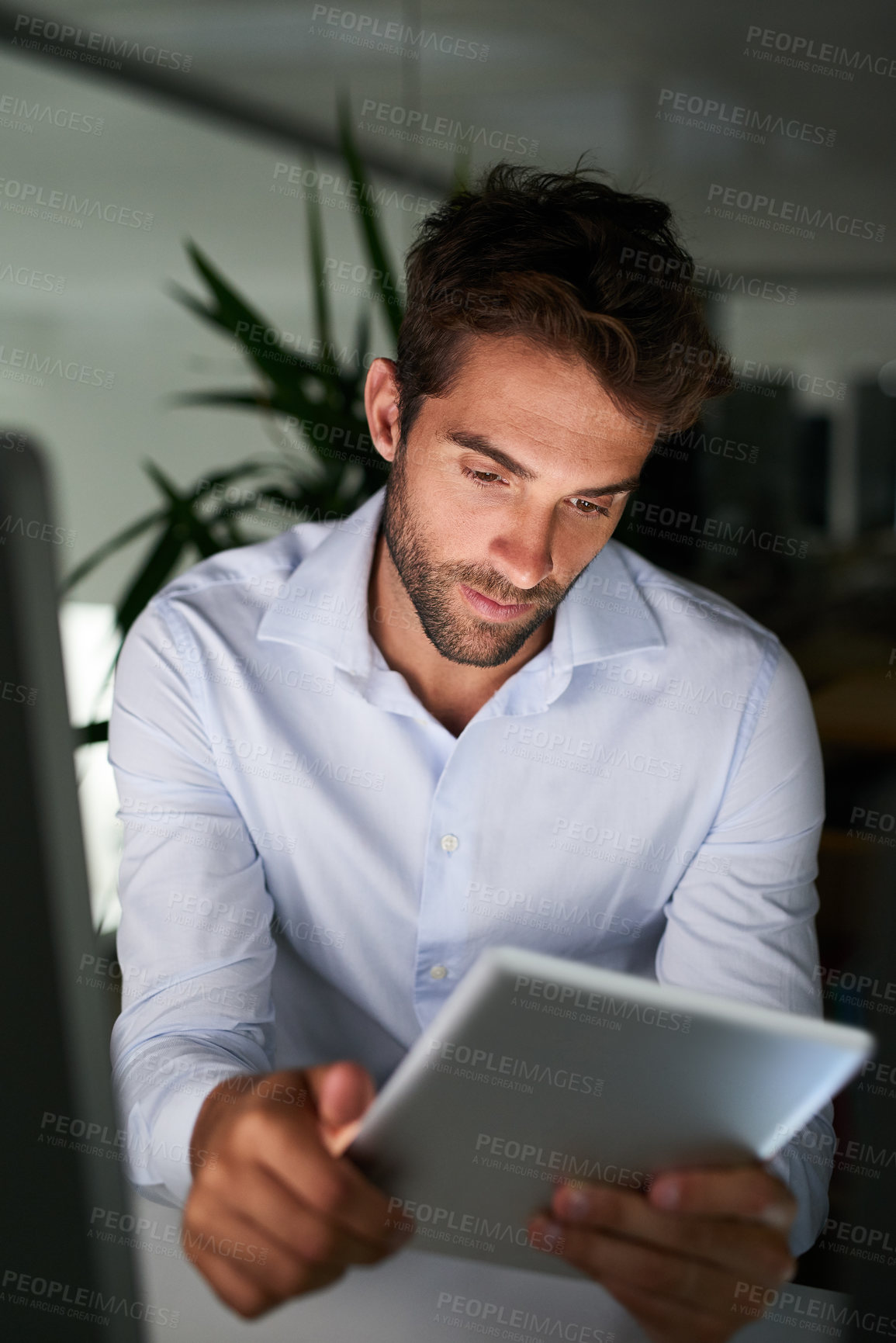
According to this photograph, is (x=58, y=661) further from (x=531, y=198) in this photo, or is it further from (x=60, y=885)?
(x=531, y=198)

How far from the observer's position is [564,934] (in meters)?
1.49

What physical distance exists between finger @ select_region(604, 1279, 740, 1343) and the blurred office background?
121 centimetres

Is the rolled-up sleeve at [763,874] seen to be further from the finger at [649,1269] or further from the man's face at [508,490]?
the finger at [649,1269]

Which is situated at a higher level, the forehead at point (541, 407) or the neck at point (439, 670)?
the forehead at point (541, 407)

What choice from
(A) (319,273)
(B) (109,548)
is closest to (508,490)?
(A) (319,273)

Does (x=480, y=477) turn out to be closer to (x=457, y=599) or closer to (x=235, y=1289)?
(x=457, y=599)

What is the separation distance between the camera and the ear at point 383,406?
1595mm

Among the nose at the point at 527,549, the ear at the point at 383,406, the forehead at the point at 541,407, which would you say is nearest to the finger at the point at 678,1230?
the nose at the point at 527,549

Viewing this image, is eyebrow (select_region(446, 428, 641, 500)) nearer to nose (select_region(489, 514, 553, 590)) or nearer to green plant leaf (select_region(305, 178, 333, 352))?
nose (select_region(489, 514, 553, 590))

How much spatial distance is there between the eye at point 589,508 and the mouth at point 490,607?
14 cm

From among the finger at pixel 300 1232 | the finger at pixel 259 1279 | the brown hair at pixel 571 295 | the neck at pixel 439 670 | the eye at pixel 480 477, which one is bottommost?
the finger at pixel 259 1279

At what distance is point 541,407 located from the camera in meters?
1.30

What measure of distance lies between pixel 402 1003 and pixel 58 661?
1.25 m

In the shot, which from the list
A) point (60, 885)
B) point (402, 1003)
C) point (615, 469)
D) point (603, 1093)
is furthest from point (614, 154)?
point (60, 885)
